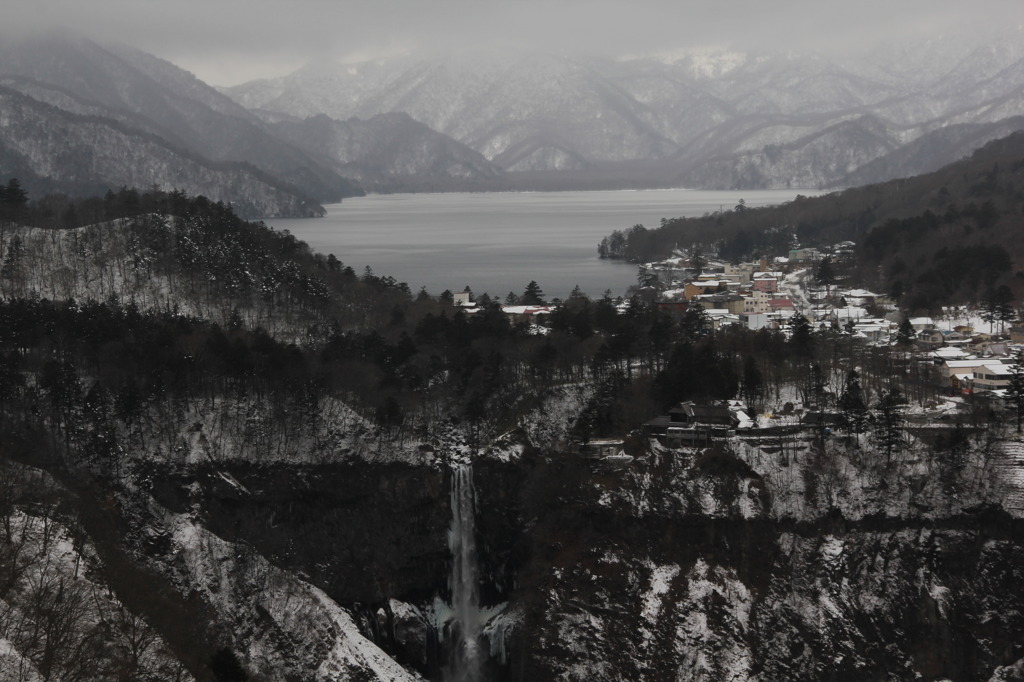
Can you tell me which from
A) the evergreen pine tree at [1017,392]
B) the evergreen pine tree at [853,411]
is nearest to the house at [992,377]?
the evergreen pine tree at [1017,392]

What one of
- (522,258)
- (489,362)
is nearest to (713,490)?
(489,362)

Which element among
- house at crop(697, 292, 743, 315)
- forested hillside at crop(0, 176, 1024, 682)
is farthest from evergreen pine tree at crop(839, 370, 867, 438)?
house at crop(697, 292, 743, 315)

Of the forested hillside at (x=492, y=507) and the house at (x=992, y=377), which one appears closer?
the forested hillside at (x=492, y=507)

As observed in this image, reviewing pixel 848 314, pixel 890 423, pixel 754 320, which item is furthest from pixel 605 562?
pixel 848 314

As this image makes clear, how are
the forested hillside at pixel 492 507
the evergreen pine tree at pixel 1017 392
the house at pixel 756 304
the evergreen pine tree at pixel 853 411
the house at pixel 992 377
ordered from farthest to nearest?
1. the house at pixel 756 304
2. the house at pixel 992 377
3. the evergreen pine tree at pixel 853 411
4. the evergreen pine tree at pixel 1017 392
5. the forested hillside at pixel 492 507

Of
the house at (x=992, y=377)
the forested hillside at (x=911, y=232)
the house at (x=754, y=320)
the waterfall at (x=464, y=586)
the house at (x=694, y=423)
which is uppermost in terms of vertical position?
the forested hillside at (x=911, y=232)

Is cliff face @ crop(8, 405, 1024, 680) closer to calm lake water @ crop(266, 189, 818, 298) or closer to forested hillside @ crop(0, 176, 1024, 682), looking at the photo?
forested hillside @ crop(0, 176, 1024, 682)

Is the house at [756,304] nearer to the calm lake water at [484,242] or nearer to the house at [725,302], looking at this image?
the house at [725,302]
